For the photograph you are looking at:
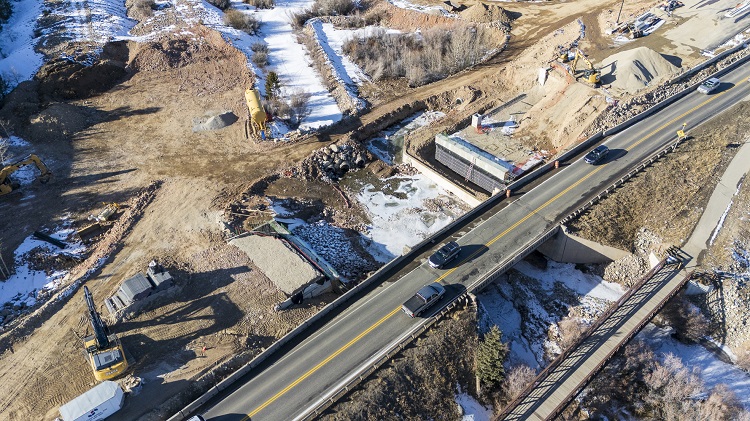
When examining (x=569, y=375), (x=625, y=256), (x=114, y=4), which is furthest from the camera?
(x=114, y=4)

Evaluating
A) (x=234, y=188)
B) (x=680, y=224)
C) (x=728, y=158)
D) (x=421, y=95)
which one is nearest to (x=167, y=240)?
(x=234, y=188)

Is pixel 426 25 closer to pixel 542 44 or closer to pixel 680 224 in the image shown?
pixel 542 44

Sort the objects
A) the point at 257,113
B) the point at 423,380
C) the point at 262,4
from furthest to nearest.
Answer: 1. the point at 262,4
2. the point at 257,113
3. the point at 423,380

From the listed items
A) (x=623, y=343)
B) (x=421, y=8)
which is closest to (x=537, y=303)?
(x=623, y=343)

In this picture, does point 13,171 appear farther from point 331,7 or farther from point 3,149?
point 331,7

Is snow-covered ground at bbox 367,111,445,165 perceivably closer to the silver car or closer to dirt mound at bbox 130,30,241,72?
dirt mound at bbox 130,30,241,72
